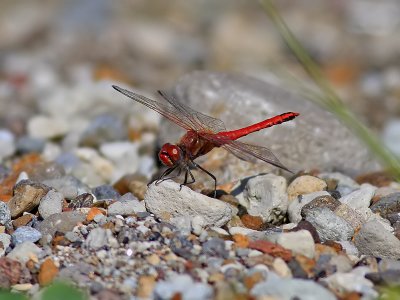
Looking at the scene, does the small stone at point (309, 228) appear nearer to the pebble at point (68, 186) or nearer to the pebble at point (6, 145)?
the pebble at point (68, 186)

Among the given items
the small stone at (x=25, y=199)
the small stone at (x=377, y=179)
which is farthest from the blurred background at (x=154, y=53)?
the small stone at (x=25, y=199)

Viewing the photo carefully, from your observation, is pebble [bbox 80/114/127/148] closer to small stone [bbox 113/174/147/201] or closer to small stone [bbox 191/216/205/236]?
small stone [bbox 113/174/147/201]

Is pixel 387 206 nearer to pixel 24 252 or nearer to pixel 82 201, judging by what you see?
pixel 82 201

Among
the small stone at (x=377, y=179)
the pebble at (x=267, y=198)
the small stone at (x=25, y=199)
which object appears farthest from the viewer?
the small stone at (x=377, y=179)

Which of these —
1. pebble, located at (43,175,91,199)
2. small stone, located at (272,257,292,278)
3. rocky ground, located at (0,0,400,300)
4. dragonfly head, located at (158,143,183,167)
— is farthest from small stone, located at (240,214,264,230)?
pebble, located at (43,175,91,199)

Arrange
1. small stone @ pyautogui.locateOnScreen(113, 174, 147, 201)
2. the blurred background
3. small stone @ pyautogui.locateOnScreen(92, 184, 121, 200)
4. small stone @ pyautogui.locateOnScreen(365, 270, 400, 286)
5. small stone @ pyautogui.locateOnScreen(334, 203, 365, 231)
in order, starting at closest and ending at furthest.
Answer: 1. small stone @ pyautogui.locateOnScreen(365, 270, 400, 286)
2. small stone @ pyautogui.locateOnScreen(334, 203, 365, 231)
3. small stone @ pyautogui.locateOnScreen(92, 184, 121, 200)
4. small stone @ pyautogui.locateOnScreen(113, 174, 147, 201)
5. the blurred background
